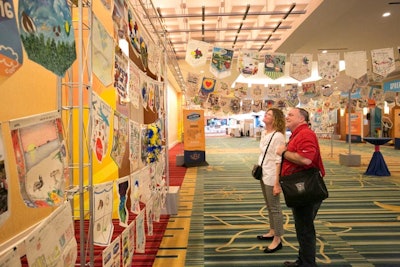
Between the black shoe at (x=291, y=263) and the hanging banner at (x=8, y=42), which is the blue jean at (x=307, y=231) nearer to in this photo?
the black shoe at (x=291, y=263)

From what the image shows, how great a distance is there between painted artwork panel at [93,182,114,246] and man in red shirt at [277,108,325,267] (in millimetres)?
1471

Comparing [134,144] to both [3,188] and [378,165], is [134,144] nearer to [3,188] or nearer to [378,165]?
[3,188]

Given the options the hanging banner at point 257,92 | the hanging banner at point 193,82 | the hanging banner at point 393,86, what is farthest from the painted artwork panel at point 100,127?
the hanging banner at point 393,86

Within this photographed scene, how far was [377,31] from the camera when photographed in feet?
29.9

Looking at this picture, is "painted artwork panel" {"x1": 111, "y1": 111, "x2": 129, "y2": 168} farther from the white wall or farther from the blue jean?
the white wall

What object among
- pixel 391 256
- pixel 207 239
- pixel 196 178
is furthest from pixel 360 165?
pixel 207 239

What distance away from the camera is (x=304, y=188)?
2.39m

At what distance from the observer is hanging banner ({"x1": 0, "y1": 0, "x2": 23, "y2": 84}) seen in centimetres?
98

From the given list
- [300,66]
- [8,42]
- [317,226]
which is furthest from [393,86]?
[8,42]

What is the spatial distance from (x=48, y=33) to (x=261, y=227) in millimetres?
3460

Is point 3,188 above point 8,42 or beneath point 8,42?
beneath

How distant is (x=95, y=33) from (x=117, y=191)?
3.44 feet

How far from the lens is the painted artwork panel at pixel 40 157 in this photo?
1.12 m

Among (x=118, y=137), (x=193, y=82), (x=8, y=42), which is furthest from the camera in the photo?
(x=193, y=82)
